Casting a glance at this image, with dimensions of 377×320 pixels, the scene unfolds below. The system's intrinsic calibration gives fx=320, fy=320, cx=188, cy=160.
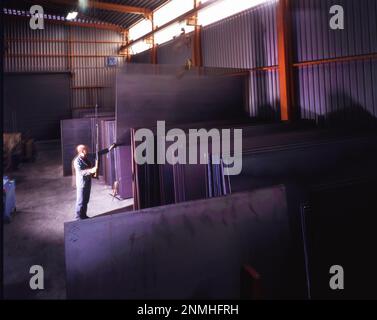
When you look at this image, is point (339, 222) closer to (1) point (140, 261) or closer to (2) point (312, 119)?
(1) point (140, 261)

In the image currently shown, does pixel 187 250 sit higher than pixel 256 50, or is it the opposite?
pixel 256 50

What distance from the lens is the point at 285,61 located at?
298 inches

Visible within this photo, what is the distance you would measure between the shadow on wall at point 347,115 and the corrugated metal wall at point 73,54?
14.1 m

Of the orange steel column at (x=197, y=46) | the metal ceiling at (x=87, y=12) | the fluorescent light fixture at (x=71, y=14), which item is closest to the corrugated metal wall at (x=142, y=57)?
the metal ceiling at (x=87, y=12)

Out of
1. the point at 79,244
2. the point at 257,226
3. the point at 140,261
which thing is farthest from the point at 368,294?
the point at 79,244

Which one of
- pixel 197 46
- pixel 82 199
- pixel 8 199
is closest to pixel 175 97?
pixel 82 199

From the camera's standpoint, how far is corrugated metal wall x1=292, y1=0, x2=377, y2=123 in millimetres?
6133

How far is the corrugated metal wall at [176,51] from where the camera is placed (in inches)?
472

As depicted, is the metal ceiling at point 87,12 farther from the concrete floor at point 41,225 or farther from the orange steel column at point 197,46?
the concrete floor at point 41,225

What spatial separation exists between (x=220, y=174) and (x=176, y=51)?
9.92m

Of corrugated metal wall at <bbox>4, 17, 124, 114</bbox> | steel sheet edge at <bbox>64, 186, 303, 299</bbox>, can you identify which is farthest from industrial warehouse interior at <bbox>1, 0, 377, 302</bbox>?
corrugated metal wall at <bbox>4, 17, 124, 114</bbox>
